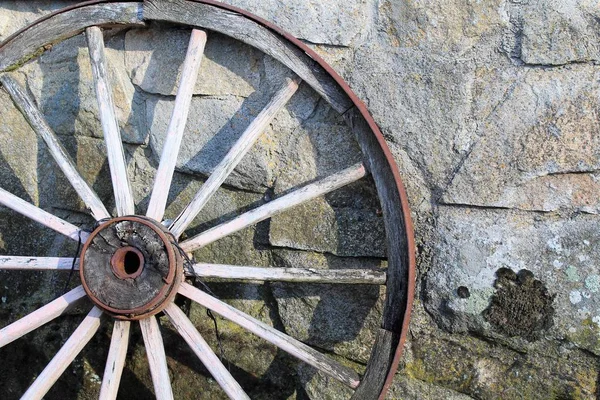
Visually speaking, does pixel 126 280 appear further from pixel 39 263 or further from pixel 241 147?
pixel 241 147

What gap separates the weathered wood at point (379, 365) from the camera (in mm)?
1638

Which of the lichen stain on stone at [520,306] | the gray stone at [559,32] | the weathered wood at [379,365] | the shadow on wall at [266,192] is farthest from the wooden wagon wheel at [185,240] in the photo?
the gray stone at [559,32]

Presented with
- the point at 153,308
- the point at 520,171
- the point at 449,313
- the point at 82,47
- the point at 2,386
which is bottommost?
the point at 2,386

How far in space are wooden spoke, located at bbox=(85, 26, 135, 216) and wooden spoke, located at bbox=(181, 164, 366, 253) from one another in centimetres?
21

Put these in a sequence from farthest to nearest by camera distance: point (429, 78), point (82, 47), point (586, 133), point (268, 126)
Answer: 1. point (82, 47)
2. point (268, 126)
3. point (429, 78)
4. point (586, 133)

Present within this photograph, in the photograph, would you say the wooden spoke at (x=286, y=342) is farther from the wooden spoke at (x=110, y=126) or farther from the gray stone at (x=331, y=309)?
the wooden spoke at (x=110, y=126)

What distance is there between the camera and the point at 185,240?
176 cm

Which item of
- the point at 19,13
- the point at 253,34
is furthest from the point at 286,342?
the point at 19,13

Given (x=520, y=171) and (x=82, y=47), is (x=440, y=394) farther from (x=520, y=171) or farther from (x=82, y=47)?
(x=82, y=47)

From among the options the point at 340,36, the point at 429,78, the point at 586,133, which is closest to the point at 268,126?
the point at 340,36

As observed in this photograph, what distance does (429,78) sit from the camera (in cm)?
169

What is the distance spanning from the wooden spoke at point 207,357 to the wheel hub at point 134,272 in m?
0.06

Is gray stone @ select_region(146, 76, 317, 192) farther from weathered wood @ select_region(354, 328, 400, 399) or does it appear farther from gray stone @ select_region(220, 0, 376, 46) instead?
weathered wood @ select_region(354, 328, 400, 399)

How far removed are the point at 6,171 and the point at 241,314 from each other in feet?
3.35
